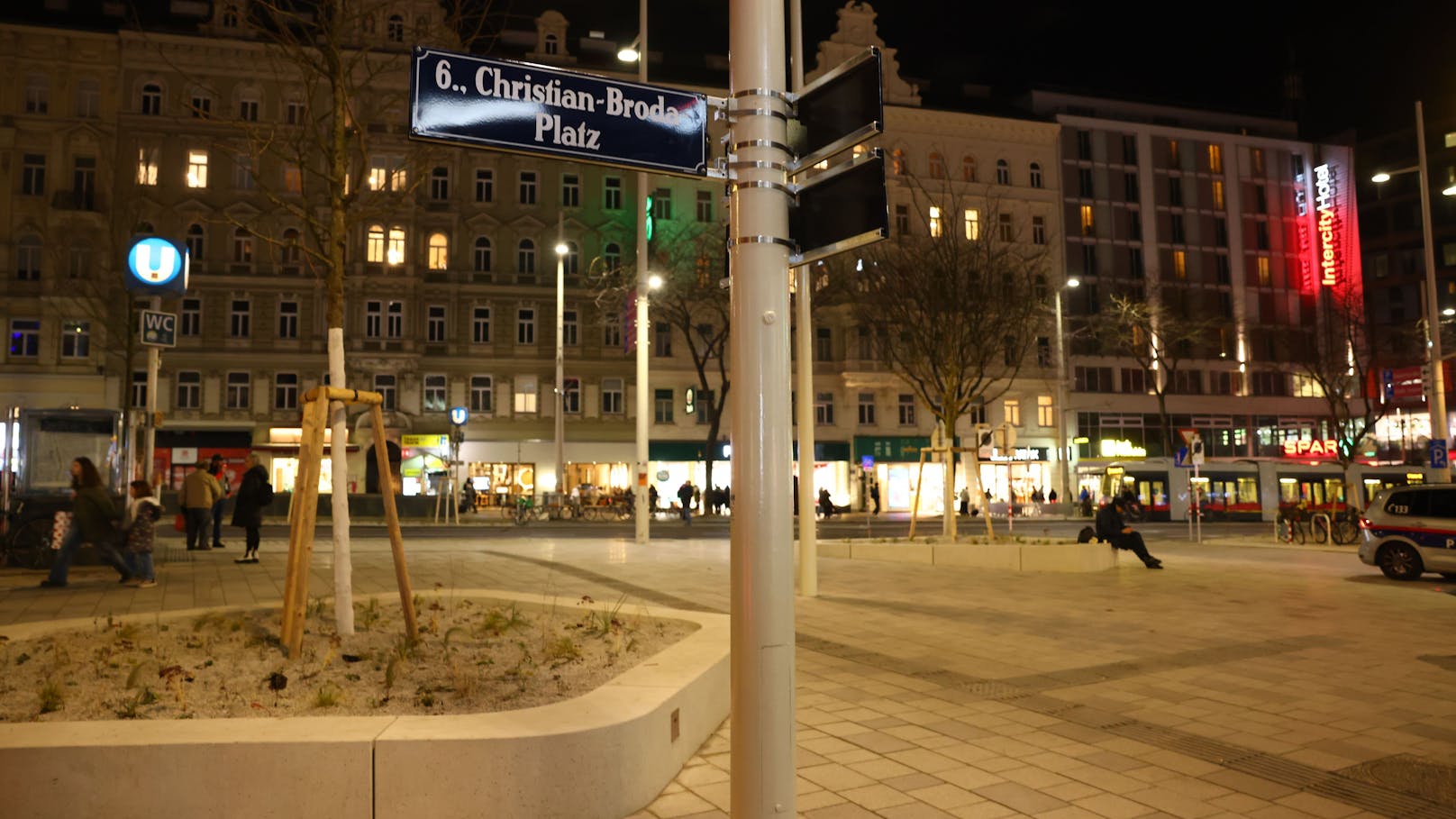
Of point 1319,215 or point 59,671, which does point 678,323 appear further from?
point 1319,215

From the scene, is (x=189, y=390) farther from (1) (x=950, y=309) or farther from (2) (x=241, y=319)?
(1) (x=950, y=309)

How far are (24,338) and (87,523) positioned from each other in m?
37.0

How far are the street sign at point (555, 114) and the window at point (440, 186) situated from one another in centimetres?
4498

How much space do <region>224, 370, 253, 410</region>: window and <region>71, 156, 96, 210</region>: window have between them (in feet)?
30.6

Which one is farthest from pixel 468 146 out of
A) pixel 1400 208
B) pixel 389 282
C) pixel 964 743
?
pixel 1400 208

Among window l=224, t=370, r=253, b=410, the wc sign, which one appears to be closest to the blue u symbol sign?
the wc sign

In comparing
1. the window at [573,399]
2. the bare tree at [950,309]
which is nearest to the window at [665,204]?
the window at [573,399]

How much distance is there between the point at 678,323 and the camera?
43.5 m

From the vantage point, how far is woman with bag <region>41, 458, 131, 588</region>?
40.4 feet

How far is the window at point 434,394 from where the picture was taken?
150 feet

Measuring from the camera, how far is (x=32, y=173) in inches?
1686

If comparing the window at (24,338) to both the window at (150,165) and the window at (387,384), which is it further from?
the window at (387,384)

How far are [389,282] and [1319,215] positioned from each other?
54.4 metres

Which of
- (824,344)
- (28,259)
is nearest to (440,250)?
(28,259)
